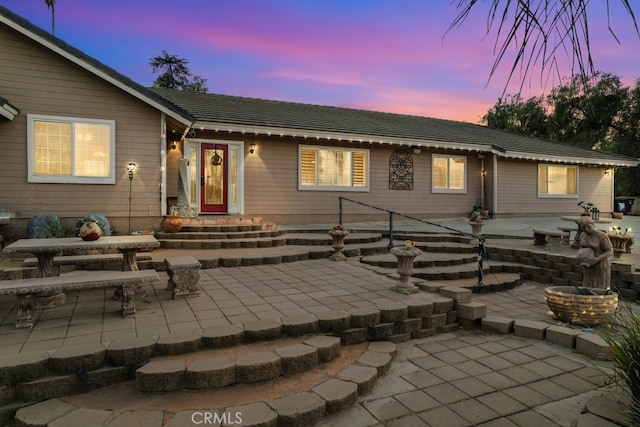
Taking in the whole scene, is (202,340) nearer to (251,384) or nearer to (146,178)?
(251,384)

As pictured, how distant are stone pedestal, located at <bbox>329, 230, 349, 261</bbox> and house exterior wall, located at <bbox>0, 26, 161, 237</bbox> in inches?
180

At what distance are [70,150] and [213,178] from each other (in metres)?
3.70

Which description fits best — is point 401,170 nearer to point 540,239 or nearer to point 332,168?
point 332,168

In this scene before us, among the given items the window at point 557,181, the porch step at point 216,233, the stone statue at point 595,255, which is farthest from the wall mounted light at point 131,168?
the window at point 557,181

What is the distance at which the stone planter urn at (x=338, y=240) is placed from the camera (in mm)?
7234

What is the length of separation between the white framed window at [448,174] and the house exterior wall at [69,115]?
32.5 feet

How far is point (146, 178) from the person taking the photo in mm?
8906

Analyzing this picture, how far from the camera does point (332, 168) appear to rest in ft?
41.3

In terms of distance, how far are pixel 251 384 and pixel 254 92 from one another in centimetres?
2866

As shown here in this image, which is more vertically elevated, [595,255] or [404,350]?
[595,255]

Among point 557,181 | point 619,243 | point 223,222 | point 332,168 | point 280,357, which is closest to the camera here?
point 280,357

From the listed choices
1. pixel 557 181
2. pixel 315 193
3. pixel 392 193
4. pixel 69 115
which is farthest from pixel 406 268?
pixel 557 181

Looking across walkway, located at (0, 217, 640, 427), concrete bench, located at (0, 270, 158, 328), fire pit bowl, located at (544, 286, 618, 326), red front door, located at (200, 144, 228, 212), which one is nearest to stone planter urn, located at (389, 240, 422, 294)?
walkway, located at (0, 217, 640, 427)

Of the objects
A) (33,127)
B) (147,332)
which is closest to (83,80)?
(33,127)
